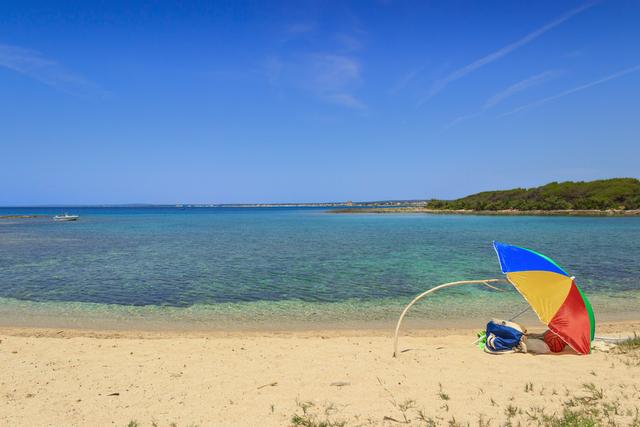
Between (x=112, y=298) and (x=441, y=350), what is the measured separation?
15.5 metres

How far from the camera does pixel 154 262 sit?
98.2 ft

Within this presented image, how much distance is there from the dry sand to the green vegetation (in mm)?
111526

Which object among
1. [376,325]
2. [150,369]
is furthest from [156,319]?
[376,325]

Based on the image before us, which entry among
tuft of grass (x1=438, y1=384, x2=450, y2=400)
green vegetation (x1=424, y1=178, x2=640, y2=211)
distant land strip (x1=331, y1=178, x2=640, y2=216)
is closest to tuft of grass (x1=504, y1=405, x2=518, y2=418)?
tuft of grass (x1=438, y1=384, x2=450, y2=400)

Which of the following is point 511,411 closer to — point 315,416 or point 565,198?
point 315,416

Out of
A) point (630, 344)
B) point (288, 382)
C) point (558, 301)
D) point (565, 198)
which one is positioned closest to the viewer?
point (288, 382)

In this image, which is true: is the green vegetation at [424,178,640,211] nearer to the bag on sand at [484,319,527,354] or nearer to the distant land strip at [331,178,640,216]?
the distant land strip at [331,178,640,216]

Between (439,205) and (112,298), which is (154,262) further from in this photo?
(439,205)

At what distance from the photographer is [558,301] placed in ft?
33.3

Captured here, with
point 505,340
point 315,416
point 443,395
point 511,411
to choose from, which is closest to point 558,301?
point 505,340

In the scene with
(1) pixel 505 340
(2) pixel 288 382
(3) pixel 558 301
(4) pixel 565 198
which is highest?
(4) pixel 565 198

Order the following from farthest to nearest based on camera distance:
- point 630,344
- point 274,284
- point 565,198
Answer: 1. point 565,198
2. point 274,284
3. point 630,344

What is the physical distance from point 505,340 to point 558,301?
1.73 m

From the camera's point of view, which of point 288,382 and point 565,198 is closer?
point 288,382
